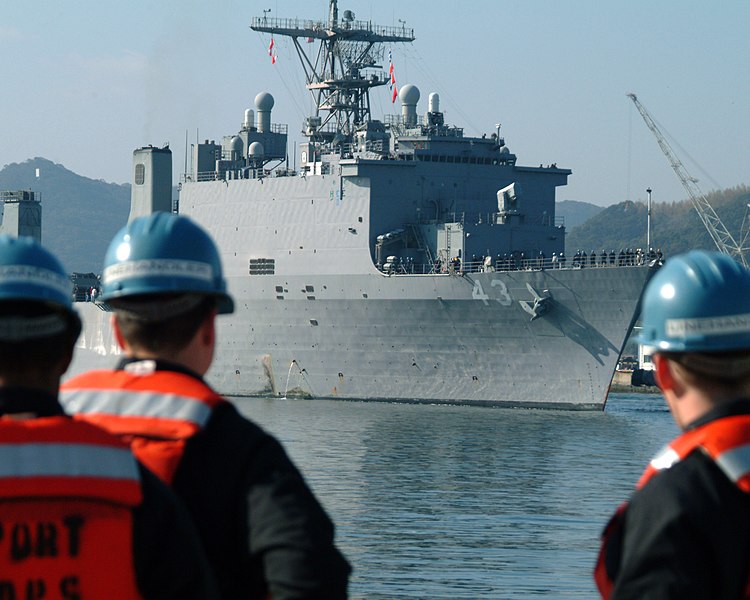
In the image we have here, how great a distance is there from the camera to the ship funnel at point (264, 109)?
41.8m

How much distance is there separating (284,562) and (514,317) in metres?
28.2

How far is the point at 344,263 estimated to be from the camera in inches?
1313

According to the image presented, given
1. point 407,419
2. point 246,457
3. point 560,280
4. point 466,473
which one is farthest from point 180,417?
point 560,280

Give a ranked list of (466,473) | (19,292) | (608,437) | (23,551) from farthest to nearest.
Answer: (608,437), (466,473), (19,292), (23,551)

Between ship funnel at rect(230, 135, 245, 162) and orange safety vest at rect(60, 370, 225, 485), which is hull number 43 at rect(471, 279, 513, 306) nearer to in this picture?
ship funnel at rect(230, 135, 245, 162)

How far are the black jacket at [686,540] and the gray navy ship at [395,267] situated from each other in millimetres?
27080

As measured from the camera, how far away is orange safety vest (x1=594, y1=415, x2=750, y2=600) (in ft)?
8.22

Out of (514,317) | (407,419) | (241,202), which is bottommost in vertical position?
(407,419)

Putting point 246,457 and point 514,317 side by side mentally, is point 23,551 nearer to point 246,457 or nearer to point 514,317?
point 246,457

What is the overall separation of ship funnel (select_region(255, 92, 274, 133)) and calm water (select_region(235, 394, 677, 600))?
11737 millimetres

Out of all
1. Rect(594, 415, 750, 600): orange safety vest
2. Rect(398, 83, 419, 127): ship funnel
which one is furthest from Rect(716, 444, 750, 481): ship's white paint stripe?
Rect(398, 83, 419, 127): ship funnel

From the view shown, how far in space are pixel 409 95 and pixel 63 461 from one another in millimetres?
36918

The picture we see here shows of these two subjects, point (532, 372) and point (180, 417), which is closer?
point (180, 417)

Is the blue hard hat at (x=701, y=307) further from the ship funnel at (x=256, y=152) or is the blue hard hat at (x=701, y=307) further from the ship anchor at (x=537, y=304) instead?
the ship funnel at (x=256, y=152)
